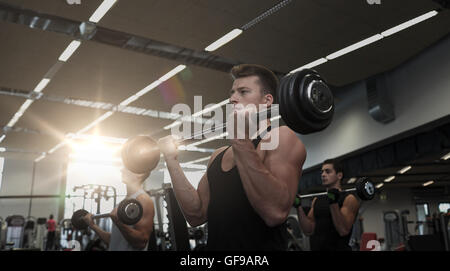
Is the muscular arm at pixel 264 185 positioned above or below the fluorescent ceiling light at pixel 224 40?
below

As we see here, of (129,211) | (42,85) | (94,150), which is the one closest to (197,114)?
(42,85)

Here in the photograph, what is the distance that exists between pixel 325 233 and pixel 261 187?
162cm

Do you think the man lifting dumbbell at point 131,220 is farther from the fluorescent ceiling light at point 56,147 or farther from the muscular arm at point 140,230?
the fluorescent ceiling light at point 56,147

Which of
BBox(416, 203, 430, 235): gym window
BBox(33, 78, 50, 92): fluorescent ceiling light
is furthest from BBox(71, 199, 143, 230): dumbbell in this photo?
BBox(416, 203, 430, 235): gym window

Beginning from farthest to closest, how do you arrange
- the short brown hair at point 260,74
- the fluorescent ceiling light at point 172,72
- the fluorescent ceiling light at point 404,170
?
the fluorescent ceiling light at point 404,170, the fluorescent ceiling light at point 172,72, the short brown hair at point 260,74

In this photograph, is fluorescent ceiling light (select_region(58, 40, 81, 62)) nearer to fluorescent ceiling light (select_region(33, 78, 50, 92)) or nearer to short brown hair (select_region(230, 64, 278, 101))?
fluorescent ceiling light (select_region(33, 78, 50, 92))

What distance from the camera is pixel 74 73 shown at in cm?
571

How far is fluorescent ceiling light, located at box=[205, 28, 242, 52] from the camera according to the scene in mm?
4602

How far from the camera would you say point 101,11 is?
4.10 meters

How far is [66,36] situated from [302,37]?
116 inches

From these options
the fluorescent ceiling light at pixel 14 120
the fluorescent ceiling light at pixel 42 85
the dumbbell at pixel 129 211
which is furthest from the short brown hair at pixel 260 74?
the fluorescent ceiling light at pixel 14 120

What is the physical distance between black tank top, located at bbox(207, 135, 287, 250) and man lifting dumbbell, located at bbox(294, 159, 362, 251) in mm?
1381

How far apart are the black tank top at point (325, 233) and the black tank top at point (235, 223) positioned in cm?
142

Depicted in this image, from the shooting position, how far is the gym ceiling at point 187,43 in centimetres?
409
